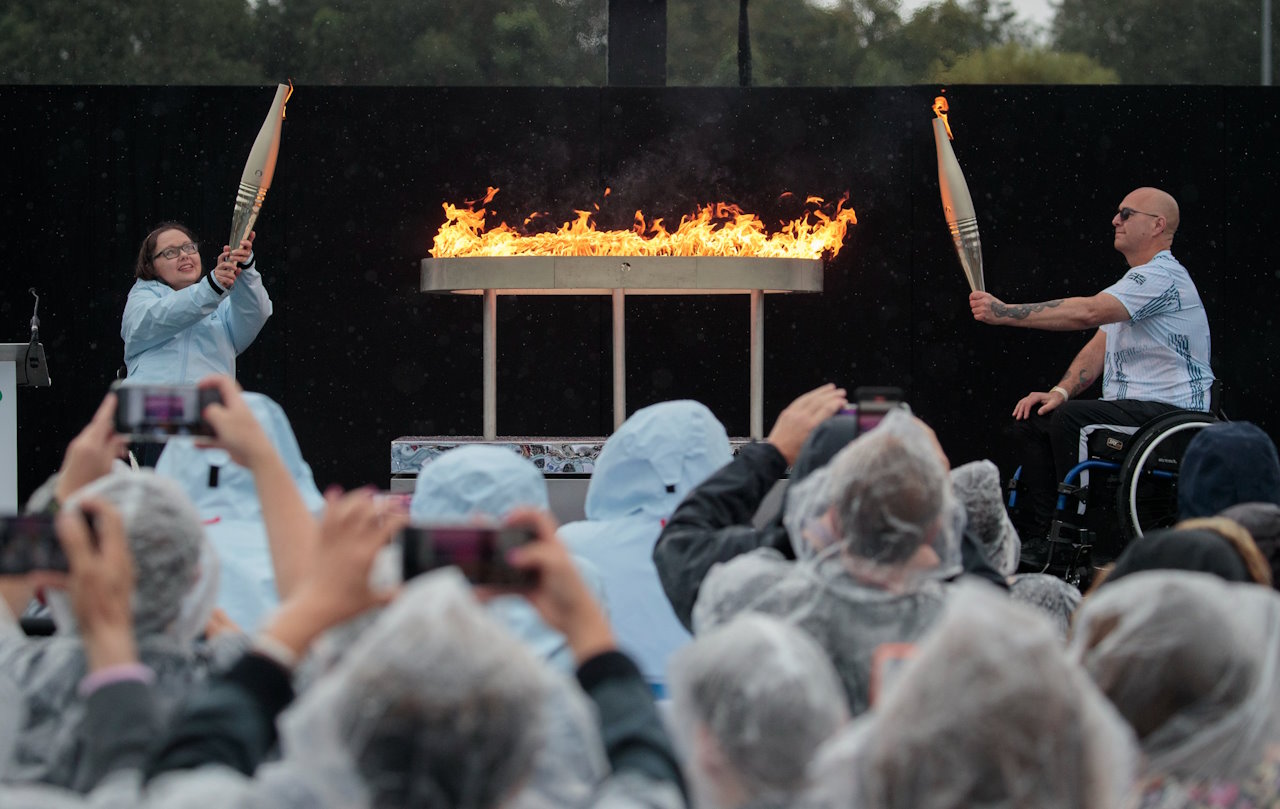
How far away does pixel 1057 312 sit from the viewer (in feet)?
19.1

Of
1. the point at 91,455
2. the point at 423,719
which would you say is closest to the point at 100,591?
the point at 423,719

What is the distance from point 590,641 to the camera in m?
1.54

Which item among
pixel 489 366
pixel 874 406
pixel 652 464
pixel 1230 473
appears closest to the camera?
A: pixel 874 406

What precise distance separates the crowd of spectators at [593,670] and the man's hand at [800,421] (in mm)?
249

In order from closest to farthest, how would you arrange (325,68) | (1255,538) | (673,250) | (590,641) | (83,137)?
(590,641) < (1255,538) < (673,250) < (83,137) < (325,68)

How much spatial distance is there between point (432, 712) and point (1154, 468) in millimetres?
4473

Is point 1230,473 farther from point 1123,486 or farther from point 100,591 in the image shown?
point 100,591

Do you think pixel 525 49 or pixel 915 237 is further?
pixel 525 49

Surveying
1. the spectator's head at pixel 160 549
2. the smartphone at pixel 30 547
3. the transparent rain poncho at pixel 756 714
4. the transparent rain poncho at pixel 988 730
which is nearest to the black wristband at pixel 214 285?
the spectator's head at pixel 160 549

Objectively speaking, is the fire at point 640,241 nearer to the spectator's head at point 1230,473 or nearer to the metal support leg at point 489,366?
the metal support leg at point 489,366

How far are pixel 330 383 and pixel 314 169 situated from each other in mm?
1096

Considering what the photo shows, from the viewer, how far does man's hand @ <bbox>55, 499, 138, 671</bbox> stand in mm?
1553

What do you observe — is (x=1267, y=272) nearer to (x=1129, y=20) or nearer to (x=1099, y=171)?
(x=1099, y=171)

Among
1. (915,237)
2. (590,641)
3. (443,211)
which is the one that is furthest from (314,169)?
(590,641)
